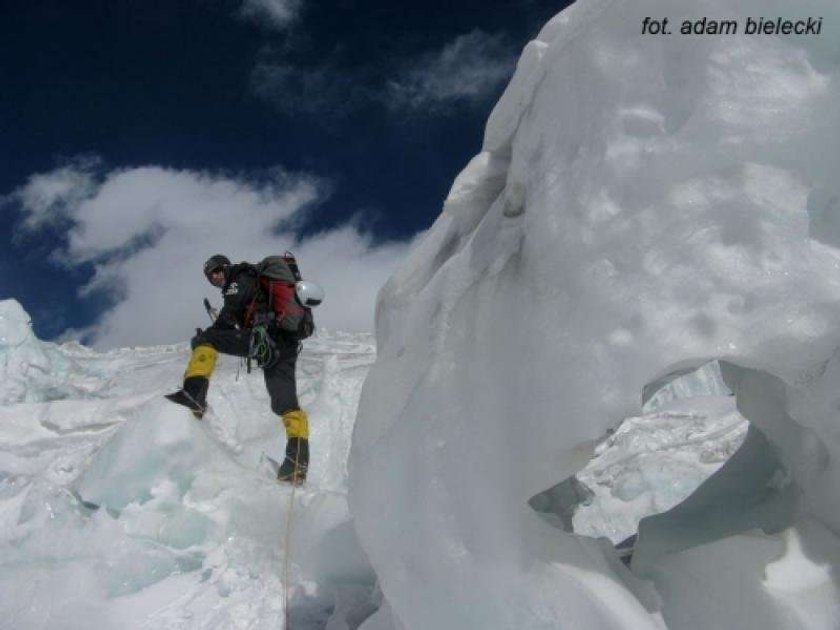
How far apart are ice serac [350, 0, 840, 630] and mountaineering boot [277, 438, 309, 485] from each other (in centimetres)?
194

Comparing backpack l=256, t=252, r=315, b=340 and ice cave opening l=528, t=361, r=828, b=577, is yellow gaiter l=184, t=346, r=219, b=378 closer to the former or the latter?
backpack l=256, t=252, r=315, b=340

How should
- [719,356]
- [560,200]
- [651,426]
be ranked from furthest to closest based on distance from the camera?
[651,426] < [560,200] < [719,356]

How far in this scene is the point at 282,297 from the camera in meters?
4.17

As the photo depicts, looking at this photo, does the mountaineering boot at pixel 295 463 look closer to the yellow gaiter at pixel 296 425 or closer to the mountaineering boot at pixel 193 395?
the yellow gaiter at pixel 296 425

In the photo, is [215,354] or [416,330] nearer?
[416,330]

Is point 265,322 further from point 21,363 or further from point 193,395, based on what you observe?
point 21,363

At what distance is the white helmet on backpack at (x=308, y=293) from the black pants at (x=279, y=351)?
0.82ft

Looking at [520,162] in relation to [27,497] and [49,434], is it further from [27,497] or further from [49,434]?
[49,434]

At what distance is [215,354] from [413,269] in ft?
7.70

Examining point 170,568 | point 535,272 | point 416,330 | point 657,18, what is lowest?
point 170,568

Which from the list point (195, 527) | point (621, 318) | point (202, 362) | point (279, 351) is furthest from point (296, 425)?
point (621, 318)

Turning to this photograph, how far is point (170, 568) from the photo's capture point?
102 inches

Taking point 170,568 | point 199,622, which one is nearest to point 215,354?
point 170,568

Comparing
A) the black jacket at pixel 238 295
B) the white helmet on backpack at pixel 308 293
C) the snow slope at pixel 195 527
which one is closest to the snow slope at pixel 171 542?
the snow slope at pixel 195 527
